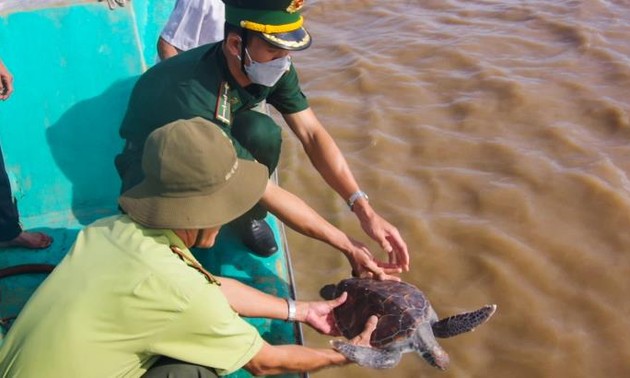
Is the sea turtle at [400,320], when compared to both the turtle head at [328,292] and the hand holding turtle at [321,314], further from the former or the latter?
the turtle head at [328,292]

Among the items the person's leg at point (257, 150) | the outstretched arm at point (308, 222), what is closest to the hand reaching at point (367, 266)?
the outstretched arm at point (308, 222)

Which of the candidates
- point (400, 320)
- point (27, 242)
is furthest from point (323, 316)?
point (27, 242)

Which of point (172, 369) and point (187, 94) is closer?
point (172, 369)

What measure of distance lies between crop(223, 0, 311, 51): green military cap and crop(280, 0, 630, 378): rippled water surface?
1.38 m

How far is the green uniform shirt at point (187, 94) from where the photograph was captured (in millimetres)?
2293

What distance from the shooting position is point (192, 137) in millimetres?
1511

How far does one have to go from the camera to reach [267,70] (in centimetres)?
230

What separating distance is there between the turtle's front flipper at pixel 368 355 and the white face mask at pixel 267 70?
1077mm

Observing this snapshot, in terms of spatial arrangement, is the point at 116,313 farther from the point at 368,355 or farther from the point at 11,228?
the point at 11,228

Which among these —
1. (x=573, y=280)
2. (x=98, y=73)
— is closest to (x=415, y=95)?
A: (x=573, y=280)

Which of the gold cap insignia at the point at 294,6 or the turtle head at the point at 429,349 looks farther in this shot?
the turtle head at the point at 429,349

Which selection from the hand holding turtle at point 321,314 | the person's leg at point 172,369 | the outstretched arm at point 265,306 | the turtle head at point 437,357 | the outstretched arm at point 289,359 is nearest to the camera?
the person's leg at point 172,369

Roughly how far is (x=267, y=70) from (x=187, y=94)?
336 mm

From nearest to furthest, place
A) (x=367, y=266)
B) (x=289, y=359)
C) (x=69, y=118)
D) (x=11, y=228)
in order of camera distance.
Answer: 1. (x=289, y=359)
2. (x=367, y=266)
3. (x=11, y=228)
4. (x=69, y=118)
